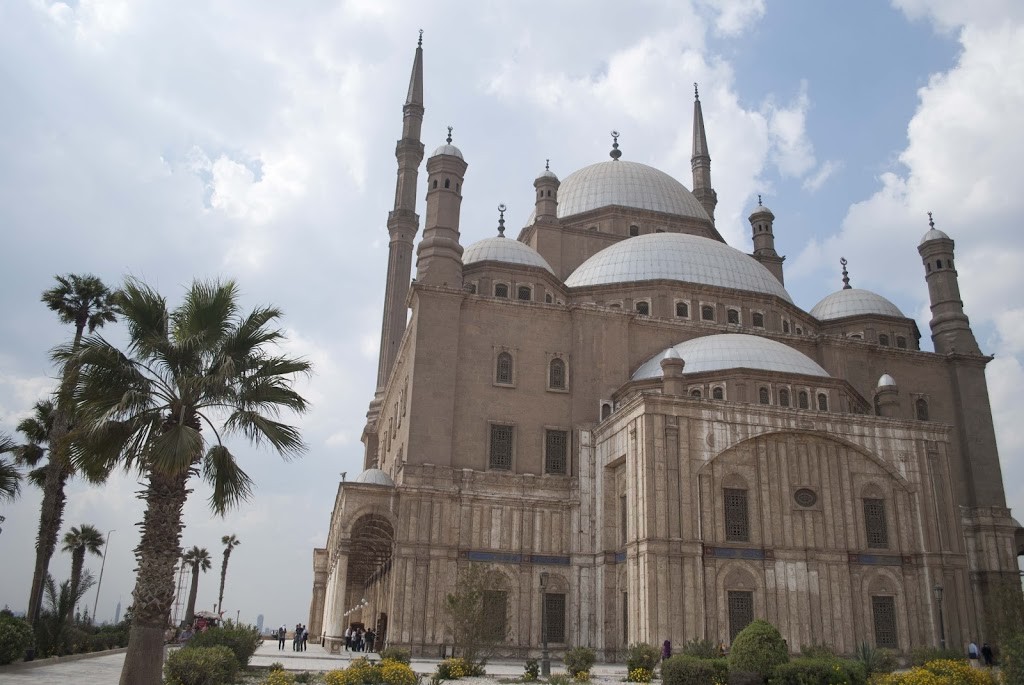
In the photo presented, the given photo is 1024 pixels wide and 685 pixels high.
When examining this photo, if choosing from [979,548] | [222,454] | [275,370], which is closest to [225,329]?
[275,370]

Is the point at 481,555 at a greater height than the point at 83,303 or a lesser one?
lesser

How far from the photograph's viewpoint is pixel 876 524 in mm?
25094

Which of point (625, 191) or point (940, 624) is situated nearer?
point (940, 624)

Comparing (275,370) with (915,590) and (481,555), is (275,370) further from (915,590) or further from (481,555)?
(915,590)

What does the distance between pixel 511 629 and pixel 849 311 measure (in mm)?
21621

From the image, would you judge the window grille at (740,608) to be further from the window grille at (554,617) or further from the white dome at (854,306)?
the white dome at (854,306)

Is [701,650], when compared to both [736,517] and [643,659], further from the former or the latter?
[736,517]

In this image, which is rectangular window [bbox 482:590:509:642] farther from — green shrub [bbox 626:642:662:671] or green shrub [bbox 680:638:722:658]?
green shrub [bbox 626:642:662:671]

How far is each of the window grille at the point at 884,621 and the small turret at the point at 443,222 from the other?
16.4 metres

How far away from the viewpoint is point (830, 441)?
2531 cm

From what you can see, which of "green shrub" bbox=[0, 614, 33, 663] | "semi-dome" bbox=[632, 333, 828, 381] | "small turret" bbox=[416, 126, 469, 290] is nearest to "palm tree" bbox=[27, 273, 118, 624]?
"green shrub" bbox=[0, 614, 33, 663]

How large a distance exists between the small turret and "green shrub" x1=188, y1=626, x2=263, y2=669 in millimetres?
14818

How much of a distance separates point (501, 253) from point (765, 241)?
53.0 feet

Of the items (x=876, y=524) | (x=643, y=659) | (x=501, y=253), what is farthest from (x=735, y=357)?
(x=643, y=659)
